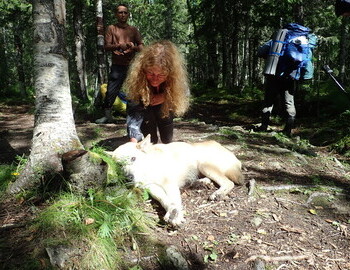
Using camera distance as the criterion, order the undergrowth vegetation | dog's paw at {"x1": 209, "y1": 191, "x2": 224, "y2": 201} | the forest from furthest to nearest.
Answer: dog's paw at {"x1": 209, "y1": 191, "x2": 224, "y2": 201}
the forest
the undergrowth vegetation

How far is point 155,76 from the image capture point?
152 inches

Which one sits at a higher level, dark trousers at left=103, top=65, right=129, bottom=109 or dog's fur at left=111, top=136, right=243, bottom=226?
dark trousers at left=103, top=65, right=129, bottom=109

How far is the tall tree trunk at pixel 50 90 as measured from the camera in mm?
3150

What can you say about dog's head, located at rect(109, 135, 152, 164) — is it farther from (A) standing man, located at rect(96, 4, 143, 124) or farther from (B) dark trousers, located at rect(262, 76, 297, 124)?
(B) dark trousers, located at rect(262, 76, 297, 124)

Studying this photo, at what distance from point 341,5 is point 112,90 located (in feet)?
14.9

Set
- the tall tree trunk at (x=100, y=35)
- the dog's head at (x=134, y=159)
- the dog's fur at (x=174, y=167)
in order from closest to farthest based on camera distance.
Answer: the dog's fur at (x=174, y=167)
the dog's head at (x=134, y=159)
the tall tree trunk at (x=100, y=35)

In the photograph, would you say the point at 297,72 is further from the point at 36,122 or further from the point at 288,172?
the point at 36,122

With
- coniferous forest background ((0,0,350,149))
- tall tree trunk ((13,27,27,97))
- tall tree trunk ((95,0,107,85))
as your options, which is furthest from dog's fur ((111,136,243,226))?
tall tree trunk ((13,27,27,97))

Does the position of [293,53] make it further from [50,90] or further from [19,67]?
[19,67]

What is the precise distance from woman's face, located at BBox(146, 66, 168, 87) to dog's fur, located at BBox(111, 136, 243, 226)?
3.11 ft

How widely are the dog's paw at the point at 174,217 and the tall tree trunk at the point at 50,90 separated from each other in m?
1.34

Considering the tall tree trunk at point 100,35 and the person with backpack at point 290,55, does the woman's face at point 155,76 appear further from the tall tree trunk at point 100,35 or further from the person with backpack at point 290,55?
the tall tree trunk at point 100,35

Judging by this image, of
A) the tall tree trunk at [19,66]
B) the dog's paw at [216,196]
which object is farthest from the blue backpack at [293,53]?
A: the tall tree trunk at [19,66]

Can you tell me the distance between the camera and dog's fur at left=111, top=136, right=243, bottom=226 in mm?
3117
